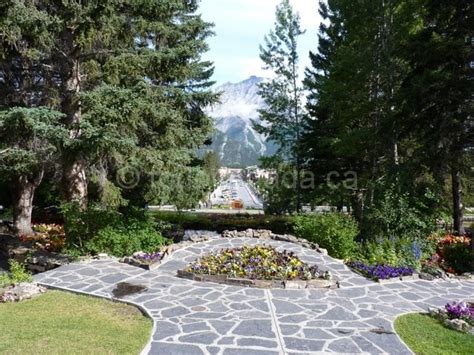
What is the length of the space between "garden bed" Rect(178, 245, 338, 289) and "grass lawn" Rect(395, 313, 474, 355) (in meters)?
2.14

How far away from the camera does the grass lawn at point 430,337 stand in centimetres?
561

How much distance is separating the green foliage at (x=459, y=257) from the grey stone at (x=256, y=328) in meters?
8.82

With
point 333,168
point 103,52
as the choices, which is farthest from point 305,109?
point 103,52

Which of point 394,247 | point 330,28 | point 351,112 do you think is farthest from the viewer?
point 330,28

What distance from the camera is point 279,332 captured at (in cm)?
604

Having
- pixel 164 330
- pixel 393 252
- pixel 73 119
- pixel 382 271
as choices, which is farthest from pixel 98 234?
pixel 393 252

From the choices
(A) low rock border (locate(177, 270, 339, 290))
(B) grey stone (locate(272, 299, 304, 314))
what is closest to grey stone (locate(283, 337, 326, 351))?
(B) grey stone (locate(272, 299, 304, 314))

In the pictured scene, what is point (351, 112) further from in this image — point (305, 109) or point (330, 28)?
point (330, 28)

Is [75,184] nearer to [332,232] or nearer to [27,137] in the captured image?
[27,137]

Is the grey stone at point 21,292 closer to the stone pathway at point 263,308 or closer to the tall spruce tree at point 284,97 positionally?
the stone pathway at point 263,308

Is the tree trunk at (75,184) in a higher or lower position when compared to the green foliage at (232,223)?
higher

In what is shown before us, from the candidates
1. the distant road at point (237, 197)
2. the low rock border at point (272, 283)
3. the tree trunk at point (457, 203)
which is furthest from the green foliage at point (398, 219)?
the distant road at point (237, 197)

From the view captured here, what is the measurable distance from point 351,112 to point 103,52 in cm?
1107

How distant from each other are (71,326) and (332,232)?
851 centimetres
